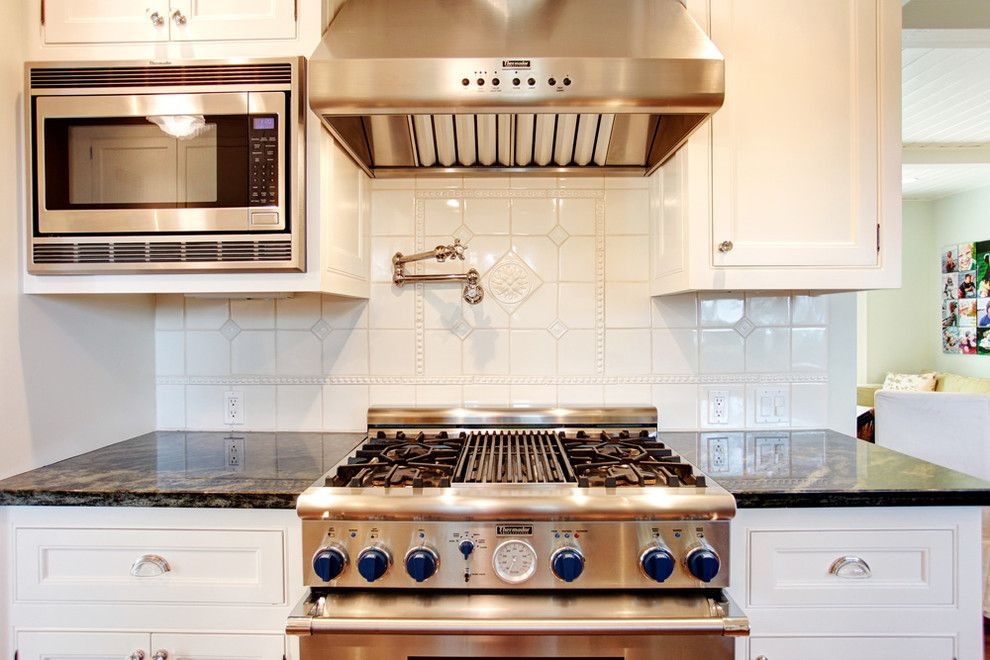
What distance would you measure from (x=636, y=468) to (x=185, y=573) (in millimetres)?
1009

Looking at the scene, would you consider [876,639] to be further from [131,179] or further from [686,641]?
[131,179]

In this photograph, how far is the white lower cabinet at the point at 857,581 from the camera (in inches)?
43.8

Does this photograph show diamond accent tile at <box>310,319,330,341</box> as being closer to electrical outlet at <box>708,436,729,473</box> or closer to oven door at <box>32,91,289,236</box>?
oven door at <box>32,91,289,236</box>

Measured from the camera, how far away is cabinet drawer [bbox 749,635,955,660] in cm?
111

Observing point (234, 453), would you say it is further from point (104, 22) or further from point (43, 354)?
point (104, 22)

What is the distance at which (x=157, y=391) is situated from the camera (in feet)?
5.69

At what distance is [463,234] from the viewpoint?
1.71 meters

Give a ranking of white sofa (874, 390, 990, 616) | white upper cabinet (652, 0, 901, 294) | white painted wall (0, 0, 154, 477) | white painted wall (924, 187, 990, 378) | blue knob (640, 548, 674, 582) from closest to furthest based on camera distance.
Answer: blue knob (640, 548, 674, 582), white painted wall (0, 0, 154, 477), white upper cabinet (652, 0, 901, 294), white sofa (874, 390, 990, 616), white painted wall (924, 187, 990, 378)

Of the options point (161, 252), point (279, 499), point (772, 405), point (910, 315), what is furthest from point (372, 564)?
point (910, 315)

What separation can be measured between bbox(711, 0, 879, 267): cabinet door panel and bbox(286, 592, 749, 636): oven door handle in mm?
824

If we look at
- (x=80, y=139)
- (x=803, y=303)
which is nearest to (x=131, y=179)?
(x=80, y=139)

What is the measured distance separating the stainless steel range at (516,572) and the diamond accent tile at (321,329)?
2.39 ft


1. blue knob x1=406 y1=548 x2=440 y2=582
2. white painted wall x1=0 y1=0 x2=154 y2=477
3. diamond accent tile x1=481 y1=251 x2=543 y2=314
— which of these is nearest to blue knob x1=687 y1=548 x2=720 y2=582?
blue knob x1=406 y1=548 x2=440 y2=582

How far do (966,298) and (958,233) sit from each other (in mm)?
669
